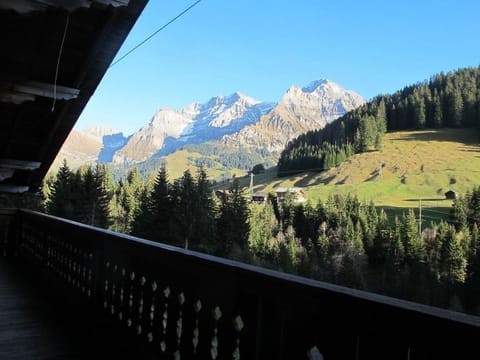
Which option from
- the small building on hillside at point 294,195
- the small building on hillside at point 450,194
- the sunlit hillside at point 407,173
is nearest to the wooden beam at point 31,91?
the small building on hillside at point 294,195

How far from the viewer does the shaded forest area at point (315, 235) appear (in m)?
38.6

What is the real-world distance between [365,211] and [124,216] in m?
30.5

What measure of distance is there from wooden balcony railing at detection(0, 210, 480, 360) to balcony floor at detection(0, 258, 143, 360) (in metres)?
0.15

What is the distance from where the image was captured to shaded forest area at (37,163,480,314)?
127 feet

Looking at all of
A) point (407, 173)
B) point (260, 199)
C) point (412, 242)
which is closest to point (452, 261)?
point (412, 242)

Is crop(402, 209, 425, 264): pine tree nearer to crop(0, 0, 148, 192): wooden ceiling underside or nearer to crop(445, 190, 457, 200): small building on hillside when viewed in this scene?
crop(445, 190, 457, 200): small building on hillside

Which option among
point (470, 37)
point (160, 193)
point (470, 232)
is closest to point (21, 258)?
point (160, 193)

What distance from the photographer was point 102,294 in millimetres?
2662

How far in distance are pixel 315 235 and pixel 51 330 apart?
48.9 meters

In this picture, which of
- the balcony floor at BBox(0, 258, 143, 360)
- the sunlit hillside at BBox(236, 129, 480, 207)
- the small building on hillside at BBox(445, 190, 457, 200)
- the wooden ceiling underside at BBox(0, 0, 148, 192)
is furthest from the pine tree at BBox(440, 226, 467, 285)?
the balcony floor at BBox(0, 258, 143, 360)

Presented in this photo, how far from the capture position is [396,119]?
83.1m

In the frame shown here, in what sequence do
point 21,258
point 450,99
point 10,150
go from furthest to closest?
point 450,99 < point 21,258 < point 10,150

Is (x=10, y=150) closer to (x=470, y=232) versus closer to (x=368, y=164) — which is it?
(x=470, y=232)

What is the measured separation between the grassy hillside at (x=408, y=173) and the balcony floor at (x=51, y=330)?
52.9 m
